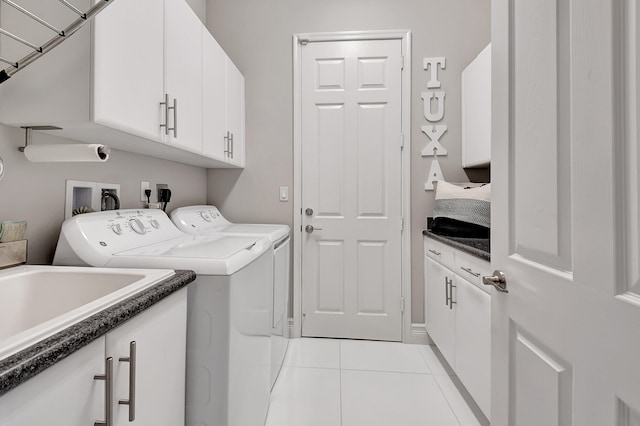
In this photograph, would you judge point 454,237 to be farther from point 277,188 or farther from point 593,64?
point 593,64

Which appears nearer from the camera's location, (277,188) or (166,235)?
(166,235)

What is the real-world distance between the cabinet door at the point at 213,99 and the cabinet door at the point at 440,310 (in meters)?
1.65

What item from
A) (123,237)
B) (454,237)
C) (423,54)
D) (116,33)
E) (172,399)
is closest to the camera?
(172,399)

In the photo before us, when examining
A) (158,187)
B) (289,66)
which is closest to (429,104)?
(289,66)

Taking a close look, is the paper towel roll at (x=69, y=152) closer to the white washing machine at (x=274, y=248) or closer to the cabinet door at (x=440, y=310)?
the white washing machine at (x=274, y=248)

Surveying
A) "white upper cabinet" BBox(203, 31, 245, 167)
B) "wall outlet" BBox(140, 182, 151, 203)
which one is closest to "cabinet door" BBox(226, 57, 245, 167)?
"white upper cabinet" BBox(203, 31, 245, 167)

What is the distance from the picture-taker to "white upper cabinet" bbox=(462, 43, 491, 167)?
80.9 inches

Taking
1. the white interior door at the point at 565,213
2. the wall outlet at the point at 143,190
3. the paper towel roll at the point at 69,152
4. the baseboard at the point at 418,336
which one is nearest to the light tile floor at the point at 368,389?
the baseboard at the point at 418,336

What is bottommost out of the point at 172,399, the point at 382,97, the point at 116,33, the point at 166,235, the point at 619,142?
the point at 172,399

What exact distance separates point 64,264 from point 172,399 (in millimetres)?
630

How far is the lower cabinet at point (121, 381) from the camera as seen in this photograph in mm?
492

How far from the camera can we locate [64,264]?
1135 millimetres

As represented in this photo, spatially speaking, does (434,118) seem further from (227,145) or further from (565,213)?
(565,213)

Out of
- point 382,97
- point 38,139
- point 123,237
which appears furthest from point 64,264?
point 382,97
